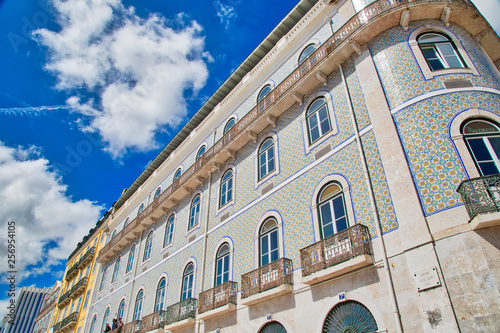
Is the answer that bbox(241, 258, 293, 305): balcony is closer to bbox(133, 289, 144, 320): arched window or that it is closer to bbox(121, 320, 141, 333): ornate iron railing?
bbox(121, 320, 141, 333): ornate iron railing

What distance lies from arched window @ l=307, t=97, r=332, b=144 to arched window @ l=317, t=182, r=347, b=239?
74.4 inches

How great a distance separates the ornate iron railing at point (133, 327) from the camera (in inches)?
607

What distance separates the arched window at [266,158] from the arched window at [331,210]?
2852mm

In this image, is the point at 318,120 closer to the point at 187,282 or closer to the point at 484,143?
the point at 484,143

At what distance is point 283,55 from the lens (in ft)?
47.2

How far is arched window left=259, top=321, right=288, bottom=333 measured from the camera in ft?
30.4

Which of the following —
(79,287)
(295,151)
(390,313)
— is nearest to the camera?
(390,313)

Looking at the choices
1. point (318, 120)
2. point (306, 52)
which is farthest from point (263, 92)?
point (318, 120)

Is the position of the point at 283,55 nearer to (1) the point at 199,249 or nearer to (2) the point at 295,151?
(2) the point at 295,151

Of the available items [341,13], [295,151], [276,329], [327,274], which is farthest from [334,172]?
[341,13]

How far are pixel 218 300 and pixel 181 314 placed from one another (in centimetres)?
239

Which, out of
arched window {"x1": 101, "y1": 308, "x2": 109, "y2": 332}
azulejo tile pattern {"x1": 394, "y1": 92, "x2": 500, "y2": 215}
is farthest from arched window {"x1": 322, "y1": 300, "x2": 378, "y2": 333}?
arched window {"x1": 101, "y1": 308, "x2": 109, "y2": 332}

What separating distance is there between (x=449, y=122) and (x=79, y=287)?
26.5 m

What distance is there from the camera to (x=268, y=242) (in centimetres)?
1091
